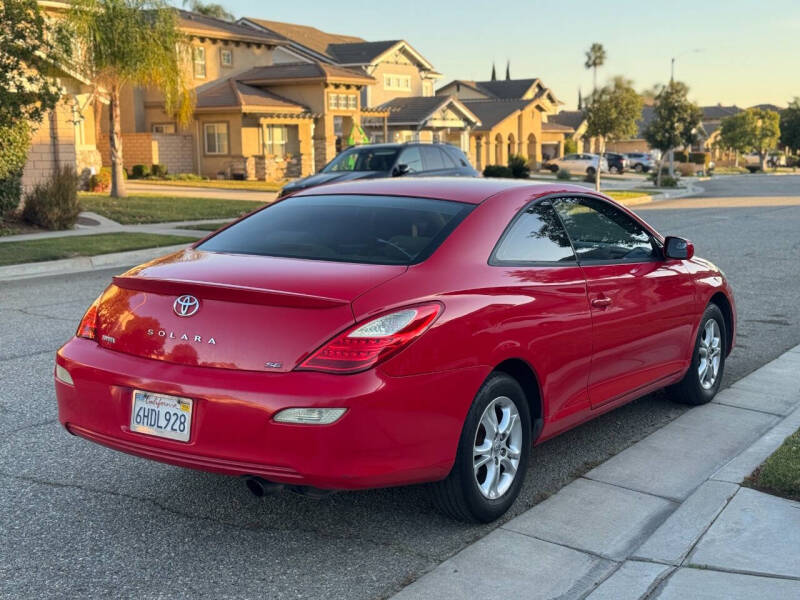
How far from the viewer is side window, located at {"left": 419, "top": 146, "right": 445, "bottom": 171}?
21.5 meters

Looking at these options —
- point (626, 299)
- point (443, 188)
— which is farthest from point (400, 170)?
point (443, 188)

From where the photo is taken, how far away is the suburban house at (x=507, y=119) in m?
68.6

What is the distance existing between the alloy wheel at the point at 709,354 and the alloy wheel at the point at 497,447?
2.54 m

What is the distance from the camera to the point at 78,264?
15.2 meters

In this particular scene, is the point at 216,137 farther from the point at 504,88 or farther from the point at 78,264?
the point at 504,88

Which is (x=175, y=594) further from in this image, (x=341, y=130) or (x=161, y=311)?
(x=341, y=130)

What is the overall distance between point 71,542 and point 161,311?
1119mm

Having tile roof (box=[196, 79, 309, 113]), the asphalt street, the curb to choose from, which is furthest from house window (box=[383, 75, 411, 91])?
the asphalt street

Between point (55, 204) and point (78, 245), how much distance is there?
3.75 m

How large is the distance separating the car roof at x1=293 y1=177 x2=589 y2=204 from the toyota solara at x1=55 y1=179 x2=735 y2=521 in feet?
0.06

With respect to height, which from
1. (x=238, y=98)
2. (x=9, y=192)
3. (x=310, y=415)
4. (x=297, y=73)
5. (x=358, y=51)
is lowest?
(x=310, y=415)

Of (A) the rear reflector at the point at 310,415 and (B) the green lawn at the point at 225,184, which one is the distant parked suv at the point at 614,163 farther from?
(A) the rear reflector at the point at 310,415

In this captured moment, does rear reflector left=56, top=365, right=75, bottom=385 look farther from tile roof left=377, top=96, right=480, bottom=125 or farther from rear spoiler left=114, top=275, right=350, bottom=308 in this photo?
tile roof left=377, top=96, right=480, bottom=125

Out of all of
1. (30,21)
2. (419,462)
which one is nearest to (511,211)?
(419,462)
